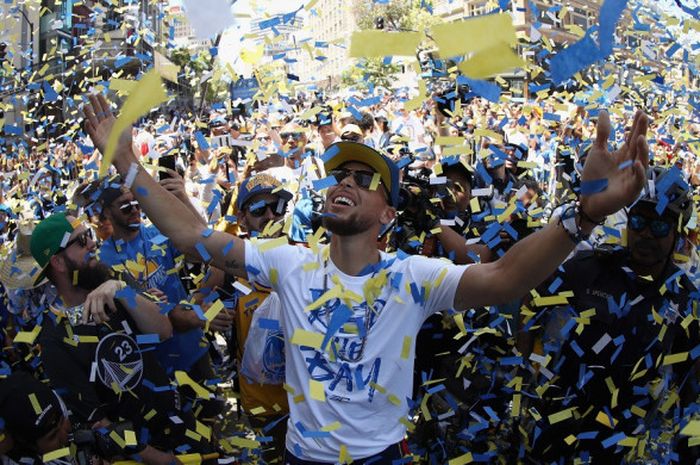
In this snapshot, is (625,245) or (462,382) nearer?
(625,245)

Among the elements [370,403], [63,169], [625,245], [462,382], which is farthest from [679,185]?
[63,169]

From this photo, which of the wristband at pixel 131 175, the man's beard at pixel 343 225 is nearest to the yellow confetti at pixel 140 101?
the wristband at pixel 131 175

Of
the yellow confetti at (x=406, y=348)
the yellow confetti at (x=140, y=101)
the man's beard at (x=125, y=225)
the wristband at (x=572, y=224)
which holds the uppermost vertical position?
the yellow confetti at (x=140, y=101)

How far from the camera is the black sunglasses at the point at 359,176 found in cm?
299

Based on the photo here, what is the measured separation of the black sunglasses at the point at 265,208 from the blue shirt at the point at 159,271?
1.78ft

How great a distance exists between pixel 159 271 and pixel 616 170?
9.49ft

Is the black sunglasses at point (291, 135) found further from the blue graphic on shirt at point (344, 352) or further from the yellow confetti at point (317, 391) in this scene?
the yellow confetti at point (317, 391)

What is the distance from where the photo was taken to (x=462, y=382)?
13.4 feet

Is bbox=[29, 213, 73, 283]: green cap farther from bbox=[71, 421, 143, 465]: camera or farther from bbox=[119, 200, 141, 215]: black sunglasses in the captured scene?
bbox=[119, 200, 141, 215]: black sunglasses

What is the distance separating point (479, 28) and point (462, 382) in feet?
7.62

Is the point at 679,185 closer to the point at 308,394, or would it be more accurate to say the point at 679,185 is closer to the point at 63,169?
the point at 308,394

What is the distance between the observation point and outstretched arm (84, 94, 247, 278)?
9.02ft

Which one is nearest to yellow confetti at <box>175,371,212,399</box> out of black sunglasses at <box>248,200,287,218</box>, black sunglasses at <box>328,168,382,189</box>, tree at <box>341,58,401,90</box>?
black sunglasses at <box>248,200,287,218</box>

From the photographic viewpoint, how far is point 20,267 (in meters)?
4.24
